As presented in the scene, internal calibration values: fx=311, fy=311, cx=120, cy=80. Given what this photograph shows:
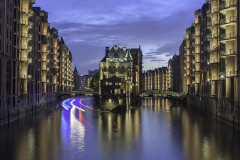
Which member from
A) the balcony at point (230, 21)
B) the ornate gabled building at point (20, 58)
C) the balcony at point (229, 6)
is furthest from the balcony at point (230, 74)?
the ornate gabled building at point (20, 58)

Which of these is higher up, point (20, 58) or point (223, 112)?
point (20, 58)

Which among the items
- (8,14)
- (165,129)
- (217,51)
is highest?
(8,14)

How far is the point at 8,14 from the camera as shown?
6419 cm

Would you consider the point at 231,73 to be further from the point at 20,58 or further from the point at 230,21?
the point at 20,58

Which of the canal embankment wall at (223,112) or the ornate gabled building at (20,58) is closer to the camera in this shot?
the canal embankment wall at (223,112)

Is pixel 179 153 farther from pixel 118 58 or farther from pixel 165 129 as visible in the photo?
pixel 118 58

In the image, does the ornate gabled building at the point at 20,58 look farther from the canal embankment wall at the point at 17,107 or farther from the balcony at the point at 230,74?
the balcony at the point at 230,74

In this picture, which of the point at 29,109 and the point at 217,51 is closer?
the point at 217,51

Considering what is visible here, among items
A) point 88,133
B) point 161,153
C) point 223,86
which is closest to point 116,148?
point 161,153

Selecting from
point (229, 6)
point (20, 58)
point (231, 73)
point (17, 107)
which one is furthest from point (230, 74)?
point (20, 58)

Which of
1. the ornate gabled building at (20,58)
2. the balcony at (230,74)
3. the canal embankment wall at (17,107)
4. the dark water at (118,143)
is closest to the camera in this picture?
the dark water at (118,143)

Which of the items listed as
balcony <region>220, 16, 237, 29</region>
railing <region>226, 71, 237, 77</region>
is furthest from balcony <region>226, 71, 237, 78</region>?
balcony <region>220, 16, 237, 29</region>

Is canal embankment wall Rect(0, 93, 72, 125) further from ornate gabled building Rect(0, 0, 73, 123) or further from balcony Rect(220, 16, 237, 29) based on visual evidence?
balcony Rect(220, 16, 237, 29)

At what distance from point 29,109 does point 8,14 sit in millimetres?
26523
